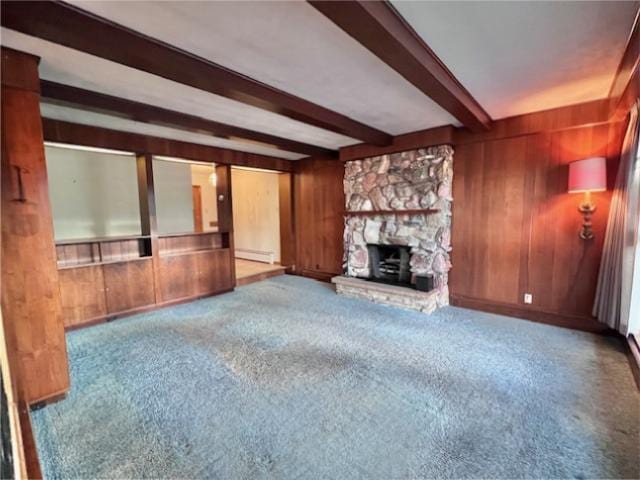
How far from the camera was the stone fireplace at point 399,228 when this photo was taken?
4098 millimetres

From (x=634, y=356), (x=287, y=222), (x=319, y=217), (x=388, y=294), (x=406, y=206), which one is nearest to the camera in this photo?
(x=634, y=356)

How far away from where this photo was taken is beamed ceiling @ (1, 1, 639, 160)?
1.64 m

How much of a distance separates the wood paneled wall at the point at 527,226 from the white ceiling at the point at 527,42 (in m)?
0.70

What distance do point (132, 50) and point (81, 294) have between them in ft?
10.2

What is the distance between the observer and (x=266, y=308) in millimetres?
4234

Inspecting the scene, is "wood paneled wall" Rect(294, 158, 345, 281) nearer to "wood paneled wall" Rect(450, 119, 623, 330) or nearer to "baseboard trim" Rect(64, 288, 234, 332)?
"baseboard trim" Rect(64, 288, 234, 332)

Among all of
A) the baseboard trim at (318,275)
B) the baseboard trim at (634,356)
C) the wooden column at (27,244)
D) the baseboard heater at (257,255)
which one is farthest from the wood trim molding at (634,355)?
the baseboard heater at (257,255)

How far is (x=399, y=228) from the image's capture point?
178 inches

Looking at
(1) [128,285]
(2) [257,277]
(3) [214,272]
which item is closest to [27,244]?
(1) [128,285]

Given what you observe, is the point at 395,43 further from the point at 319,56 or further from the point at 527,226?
the point at 527,226

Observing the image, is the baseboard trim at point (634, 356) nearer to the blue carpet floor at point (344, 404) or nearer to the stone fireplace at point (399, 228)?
the blue carpet floor at point (344, 404)

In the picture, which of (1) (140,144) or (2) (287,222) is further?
Result: (2) (287,222)

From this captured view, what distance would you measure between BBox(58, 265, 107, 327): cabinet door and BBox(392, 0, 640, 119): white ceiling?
4.29 meters

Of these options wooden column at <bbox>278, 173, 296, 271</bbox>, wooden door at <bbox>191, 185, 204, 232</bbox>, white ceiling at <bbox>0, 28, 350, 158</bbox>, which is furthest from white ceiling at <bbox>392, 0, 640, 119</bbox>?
wooden door at <bbox>191, 185, 204, 232</bbox>
